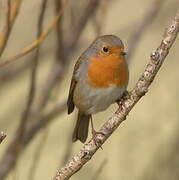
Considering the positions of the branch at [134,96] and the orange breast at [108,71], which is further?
the orange breast at [108,71]

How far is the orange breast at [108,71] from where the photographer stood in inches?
173

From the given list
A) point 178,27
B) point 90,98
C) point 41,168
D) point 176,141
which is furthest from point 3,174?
point 41,168

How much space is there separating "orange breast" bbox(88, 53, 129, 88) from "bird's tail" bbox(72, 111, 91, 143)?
41 centimetres

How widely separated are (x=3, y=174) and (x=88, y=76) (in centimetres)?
90

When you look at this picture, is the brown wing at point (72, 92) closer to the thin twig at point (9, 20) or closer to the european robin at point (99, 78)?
the european robin at point (99, 78)


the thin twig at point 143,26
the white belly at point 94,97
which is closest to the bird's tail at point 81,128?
the white belly at point 94,97

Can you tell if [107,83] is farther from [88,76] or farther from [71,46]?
[71,46]

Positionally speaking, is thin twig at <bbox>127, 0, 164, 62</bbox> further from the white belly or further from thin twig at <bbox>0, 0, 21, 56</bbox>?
thin twig at <bbox>0, 0, 21, 56</bbox>

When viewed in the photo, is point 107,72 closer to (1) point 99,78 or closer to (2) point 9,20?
(1) point 99,78

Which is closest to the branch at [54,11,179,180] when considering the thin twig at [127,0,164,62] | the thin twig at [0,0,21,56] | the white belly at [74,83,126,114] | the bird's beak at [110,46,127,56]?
the thin twig at [0,0,21,56]

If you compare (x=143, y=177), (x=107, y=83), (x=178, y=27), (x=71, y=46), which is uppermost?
(x=71, y=46)

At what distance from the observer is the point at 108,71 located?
446 cm

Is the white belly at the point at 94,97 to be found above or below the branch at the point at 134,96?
above

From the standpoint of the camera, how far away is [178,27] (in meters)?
2.93
